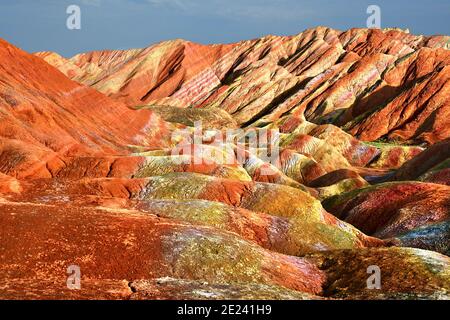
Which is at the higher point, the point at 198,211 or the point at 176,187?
the point at 176,187

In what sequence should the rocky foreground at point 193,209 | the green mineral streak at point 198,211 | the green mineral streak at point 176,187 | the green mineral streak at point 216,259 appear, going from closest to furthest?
the rocky foreground at point 193,209 < the green mineral streak at point 216,259 < the green mineral streak at point 198,211 < the green mineral streak at point 176,187

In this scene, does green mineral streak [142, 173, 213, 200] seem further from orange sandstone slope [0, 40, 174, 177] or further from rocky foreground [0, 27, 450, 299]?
orange sandstone slope [0, 40, 174, 177]

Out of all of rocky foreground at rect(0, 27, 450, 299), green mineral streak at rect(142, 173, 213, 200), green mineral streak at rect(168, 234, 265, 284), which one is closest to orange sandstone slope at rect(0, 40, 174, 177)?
rocky foreground at rect(0, 27, 450, 299)

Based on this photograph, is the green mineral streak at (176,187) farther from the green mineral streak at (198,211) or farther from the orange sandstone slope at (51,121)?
the orange sandstone slope at (51,121)

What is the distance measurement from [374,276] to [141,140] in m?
88.8

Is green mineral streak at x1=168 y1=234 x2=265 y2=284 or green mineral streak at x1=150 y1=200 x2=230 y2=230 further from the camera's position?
green mineral streak at x1=150 y1=200 x2=230 y2=230

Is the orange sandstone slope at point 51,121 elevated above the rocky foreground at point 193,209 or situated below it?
above

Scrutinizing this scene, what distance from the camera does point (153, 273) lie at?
23.2 m

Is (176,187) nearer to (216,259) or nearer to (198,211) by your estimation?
(198,211)

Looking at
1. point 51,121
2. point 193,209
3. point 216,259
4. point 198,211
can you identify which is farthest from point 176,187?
point 51,121

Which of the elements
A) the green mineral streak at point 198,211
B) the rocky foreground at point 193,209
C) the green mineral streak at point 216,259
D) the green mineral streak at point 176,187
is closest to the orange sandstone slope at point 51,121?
the rocky foreground at point 193,209

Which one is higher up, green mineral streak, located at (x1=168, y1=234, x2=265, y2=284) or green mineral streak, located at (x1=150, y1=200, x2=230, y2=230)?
green mineral streak, located at (x1=150, y1=200, x2=230, y2=230)

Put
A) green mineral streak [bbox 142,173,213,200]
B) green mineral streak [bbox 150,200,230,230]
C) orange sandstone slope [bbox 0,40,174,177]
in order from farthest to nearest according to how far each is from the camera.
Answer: orange sandstone slope [bbox 0,40,174,177] < green mineral streak [bbox 142,173,213,200] < green mineral streak [bbox 150,200,230,230]

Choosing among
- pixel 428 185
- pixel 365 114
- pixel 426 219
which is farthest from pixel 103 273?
pixel 365 114
